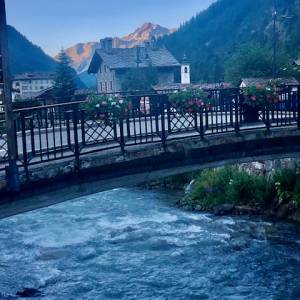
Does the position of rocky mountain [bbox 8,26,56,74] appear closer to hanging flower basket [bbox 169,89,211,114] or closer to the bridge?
the bridge

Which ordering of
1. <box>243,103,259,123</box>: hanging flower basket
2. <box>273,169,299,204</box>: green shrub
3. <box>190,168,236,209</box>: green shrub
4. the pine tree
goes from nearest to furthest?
<box>243,103,259,123</box>: hanging flower basket → <box>273,169,299,204</box>: green shrub → <box>190,168,236,209</box>: green shrub → the pine tree

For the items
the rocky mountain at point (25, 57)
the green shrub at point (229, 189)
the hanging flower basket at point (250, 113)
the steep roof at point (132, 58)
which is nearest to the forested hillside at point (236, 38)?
the steep roof at point (132, 58)

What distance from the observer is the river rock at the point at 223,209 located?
68.5ft

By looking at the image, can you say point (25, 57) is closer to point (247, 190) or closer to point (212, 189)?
point (212, 189)

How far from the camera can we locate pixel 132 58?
183 feet

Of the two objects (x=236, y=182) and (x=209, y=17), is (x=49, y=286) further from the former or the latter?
(x=209, y=17)

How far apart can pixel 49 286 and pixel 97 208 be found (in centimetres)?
905

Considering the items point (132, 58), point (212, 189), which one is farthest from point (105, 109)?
point (132, 58)

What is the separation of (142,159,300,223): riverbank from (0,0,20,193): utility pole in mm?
12755

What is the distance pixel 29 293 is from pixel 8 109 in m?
5.83

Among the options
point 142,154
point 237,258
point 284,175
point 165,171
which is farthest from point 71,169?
point 284,175

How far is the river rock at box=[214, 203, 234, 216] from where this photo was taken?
20873mm

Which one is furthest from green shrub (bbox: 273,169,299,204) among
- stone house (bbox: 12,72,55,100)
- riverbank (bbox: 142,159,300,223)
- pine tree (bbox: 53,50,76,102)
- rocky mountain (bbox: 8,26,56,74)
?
rocky mountain (bbox: 8,26,56,74)

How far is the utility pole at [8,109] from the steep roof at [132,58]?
43.7 m
